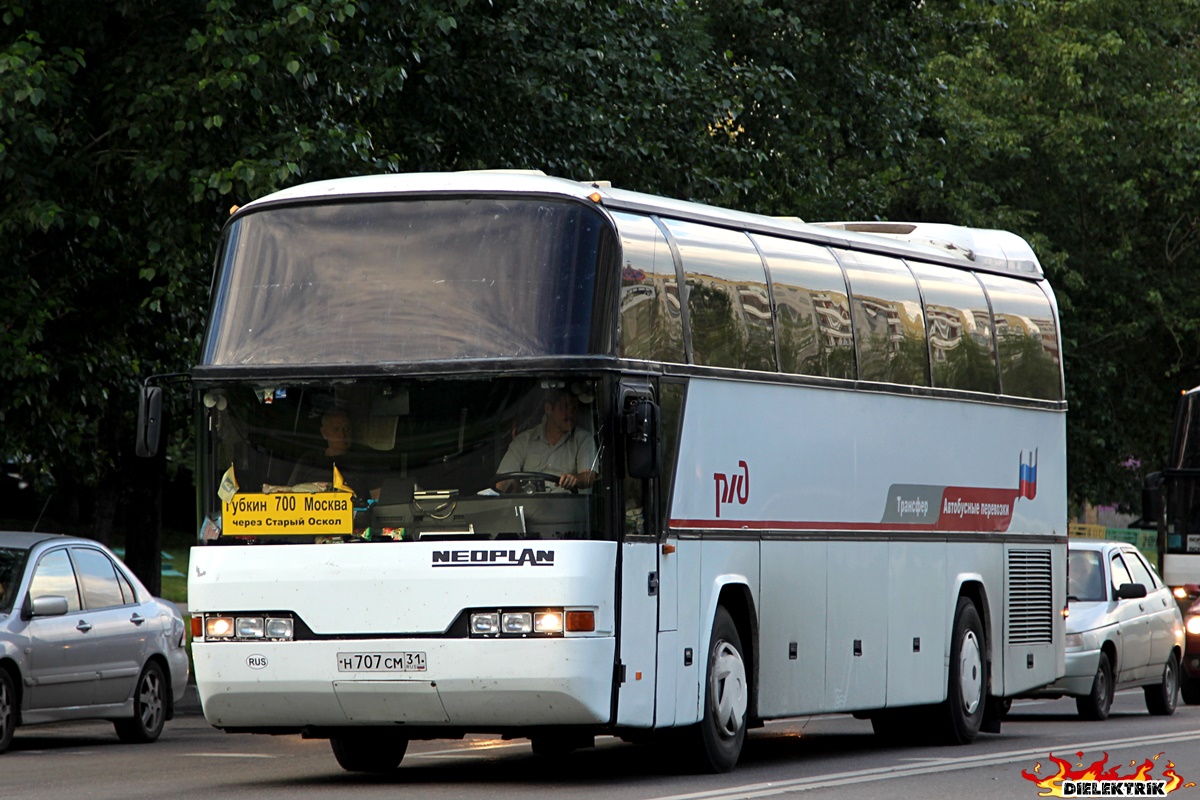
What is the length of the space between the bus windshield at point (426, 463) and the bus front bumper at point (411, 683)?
60 centimetres

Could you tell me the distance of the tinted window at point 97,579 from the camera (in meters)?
16.7

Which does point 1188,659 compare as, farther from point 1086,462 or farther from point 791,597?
point 1086,462

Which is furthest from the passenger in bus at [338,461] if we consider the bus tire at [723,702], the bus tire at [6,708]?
the bus tire at [6,708]

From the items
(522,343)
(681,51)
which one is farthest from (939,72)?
(522,343)

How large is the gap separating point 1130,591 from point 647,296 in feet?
34.0

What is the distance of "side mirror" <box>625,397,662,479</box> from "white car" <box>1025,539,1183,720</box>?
28.1ft

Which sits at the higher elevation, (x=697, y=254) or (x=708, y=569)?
(x=697, y=254)

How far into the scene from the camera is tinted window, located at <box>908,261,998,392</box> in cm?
1659

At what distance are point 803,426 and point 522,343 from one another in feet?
10.2

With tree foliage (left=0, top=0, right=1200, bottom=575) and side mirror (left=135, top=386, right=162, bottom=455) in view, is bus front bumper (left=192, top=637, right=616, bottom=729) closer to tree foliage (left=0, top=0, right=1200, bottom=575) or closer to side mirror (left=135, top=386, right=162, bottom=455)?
side mirror (left=135, top=386, right=162, bottom=455)

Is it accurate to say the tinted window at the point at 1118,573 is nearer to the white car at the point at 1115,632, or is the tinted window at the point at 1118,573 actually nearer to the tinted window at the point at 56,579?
the white car at the point at 1115,632

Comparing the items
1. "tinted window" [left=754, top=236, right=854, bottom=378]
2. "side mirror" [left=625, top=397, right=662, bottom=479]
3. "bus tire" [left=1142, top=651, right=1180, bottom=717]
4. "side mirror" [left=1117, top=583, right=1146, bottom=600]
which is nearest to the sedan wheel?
"tinted window" [left=754, top=236, right=854, bottom=378]

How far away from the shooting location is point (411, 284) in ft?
39.8

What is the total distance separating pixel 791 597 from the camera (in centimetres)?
1420
